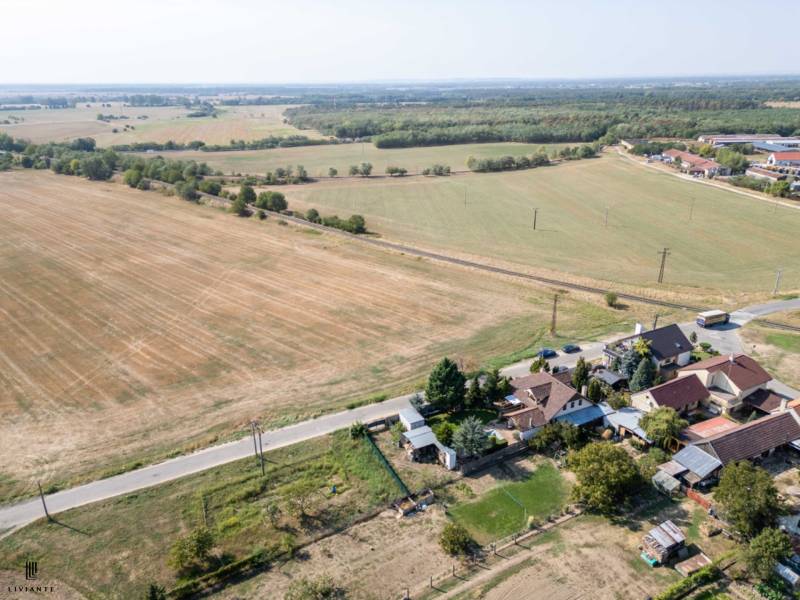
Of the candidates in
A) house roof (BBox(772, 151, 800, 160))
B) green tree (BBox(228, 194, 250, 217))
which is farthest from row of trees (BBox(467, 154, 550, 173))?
green tree (BBox(228, 194, 250, 217))

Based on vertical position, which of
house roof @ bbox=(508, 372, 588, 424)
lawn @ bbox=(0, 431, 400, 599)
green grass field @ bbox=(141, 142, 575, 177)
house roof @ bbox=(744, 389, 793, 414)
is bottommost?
lawn @ bbox=(0, 431, 400, 599)

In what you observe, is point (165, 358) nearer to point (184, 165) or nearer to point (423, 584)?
point (423, 584)

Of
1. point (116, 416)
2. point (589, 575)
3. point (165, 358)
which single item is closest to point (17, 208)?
point (165, 358)

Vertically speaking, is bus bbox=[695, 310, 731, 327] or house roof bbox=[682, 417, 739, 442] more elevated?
bus bbox=[695, 310, 731, 327]

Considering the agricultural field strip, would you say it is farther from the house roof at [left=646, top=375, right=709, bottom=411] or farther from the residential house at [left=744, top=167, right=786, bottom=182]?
the residential house at [left=744, top=167, right=786, bottom=182]

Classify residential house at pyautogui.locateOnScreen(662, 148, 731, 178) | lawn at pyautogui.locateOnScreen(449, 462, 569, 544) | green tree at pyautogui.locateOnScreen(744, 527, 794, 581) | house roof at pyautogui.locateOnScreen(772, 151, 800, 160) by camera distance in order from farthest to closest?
house roof at pyautogui.locateOnScreen(772, 151, 800, 160) → residential house at pyautogui.locateOnScreen(662, 148, 731, 178) → lawn at pyautogui.locateOnScreen(449, 462, 569, 544) → green tree at pyautogui.locateOnScreen(744, 527, 794, 581)

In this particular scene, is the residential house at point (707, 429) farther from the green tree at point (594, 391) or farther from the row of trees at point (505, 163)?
the row of trees at point (505, 163)

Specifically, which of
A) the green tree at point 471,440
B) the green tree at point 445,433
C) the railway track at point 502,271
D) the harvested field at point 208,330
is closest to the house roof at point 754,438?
the green tree at point 471,440
